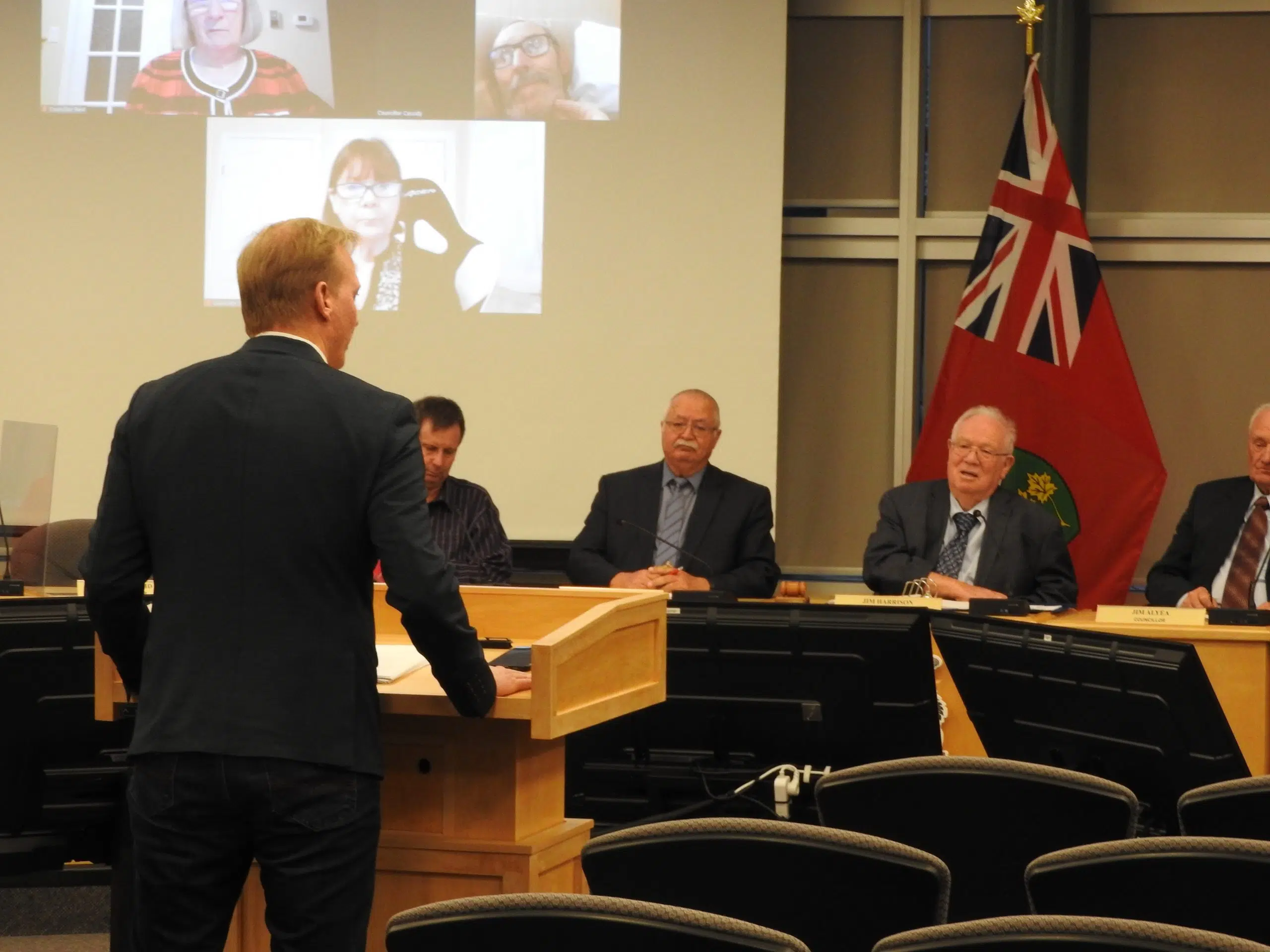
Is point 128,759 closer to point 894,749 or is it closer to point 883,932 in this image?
point 883,932

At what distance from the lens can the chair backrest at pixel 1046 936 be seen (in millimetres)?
1111

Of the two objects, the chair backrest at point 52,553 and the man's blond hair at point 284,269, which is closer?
the man's blond hair at point 284,269

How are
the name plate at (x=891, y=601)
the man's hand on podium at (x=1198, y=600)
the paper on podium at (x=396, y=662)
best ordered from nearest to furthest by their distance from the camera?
1. the paper on podium at (x=396, y=662)
2. the name plate at (x=891, y=601)
3. the man's hand on podium at (x=1198, y=600)

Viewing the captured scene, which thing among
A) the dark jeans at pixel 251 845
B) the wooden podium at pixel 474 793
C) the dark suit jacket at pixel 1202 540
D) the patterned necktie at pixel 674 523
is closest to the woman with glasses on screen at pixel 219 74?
the patterned necktie at pixel 674 523

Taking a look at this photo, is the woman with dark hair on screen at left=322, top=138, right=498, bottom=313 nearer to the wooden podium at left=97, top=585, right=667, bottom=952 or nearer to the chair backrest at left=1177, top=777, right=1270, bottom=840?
the wooden podium at left=97, top=585, right=667, bottom=952

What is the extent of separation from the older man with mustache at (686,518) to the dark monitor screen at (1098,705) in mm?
1823

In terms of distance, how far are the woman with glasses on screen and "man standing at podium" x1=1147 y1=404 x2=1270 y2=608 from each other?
339cm

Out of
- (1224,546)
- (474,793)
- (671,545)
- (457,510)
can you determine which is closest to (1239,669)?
(1224,546)

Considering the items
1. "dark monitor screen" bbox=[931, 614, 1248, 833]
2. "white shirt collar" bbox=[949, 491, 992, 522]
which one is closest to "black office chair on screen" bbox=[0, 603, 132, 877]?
"dark monitor screen" bbox=[931, 614, 1248, 833]

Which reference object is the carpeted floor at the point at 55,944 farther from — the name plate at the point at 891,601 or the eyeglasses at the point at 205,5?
the eyeglasses at the point at 205,5

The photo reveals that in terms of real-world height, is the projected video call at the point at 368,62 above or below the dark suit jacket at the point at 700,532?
above

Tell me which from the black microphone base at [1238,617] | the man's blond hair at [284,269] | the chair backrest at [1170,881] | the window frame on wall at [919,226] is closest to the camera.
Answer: the chair backrest at [1170,881]

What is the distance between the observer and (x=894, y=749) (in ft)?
10.1

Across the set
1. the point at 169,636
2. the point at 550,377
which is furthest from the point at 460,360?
the point at 169,636
